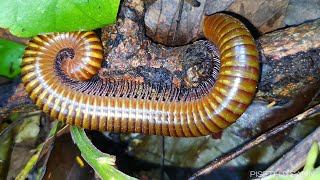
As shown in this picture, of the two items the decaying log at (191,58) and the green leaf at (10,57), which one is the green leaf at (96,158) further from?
the green leaf at (10,57)

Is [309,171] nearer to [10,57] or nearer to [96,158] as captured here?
[96,158]

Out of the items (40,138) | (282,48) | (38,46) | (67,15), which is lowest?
(40,138)

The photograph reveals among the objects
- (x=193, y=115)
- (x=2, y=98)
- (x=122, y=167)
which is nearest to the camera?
(x=193, y=115)

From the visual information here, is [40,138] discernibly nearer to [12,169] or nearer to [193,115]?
[12,169]

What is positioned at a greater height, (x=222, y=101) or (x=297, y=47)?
(x=297, y=47)

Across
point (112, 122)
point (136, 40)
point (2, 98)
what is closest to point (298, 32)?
point (136, 40)

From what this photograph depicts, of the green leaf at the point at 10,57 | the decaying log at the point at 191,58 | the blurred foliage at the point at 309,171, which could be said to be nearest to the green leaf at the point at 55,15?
the decaying log at the point at 191,58
